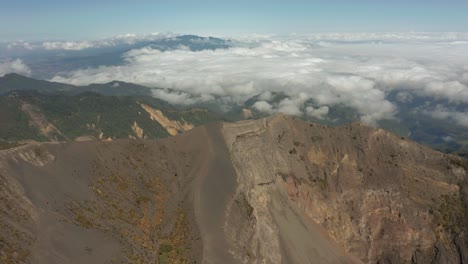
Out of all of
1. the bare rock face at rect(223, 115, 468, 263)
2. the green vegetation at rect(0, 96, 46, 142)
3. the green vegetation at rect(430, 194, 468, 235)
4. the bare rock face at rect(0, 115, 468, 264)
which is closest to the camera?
the bare rock face at rect(0, 115, 468, 264)

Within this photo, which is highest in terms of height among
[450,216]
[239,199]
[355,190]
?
[239,199]

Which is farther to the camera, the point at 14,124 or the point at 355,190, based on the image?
the point at 14,124

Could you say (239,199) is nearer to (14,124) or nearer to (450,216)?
(450,216)

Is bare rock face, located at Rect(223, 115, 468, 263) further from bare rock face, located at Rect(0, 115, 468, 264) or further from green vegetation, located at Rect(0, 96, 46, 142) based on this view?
green vegetation, located at Rect(0, 96, 46, 142)

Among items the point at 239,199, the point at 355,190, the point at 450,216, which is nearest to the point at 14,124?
the point at 239,199

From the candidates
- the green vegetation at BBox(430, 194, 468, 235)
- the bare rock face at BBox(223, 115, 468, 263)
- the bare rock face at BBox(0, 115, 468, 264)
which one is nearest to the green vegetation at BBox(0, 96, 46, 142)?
the bare rock face at BBox(0, 115, 468, 264)

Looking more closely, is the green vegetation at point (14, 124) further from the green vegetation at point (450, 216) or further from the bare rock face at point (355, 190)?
the green vegetation at point (450, 216)

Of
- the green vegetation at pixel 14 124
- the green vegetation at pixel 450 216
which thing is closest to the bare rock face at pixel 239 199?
the green vegetation at pixel 450 216
